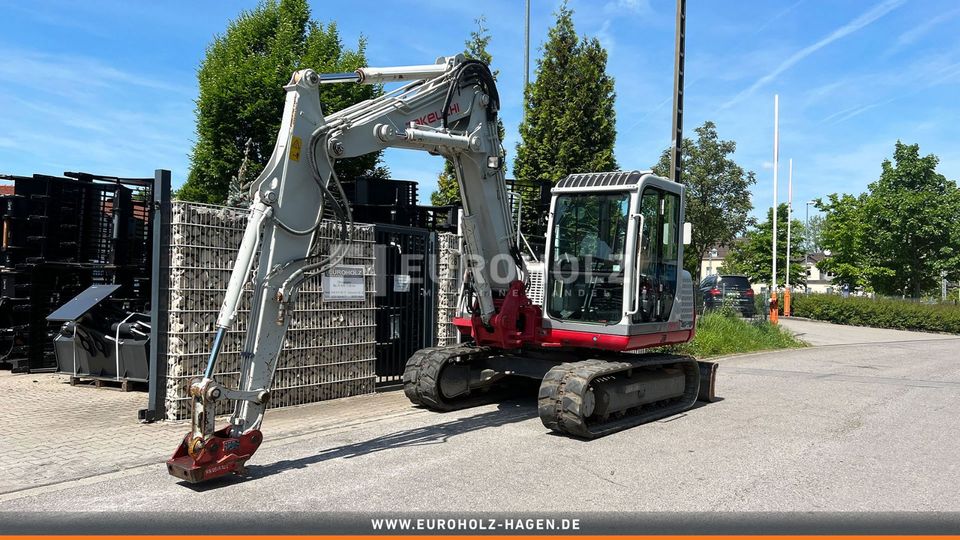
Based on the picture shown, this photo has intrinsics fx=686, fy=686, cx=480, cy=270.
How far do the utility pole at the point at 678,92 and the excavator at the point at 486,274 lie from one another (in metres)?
5.61

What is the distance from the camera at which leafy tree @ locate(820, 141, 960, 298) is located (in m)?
32.2

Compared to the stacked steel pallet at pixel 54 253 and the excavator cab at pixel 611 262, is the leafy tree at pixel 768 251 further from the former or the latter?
the stacked steel pallet at pixel 54 253

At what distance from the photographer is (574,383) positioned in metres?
6.93

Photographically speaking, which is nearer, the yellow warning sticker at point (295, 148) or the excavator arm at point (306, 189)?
the excavator arm at point (306, 189)

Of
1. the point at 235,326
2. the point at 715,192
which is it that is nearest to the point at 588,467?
the point at 235,326

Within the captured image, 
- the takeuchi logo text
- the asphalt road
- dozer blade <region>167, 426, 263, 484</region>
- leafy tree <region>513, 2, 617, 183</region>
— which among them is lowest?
the asphalt road

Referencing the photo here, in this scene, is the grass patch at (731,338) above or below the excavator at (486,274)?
below

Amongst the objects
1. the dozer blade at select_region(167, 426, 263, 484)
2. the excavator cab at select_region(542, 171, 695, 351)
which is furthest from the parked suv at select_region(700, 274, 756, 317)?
the dozer blade at select_region(167, 426, 263, 484)

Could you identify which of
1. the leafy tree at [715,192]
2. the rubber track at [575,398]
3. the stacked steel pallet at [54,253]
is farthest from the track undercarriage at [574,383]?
the leafy tree at [715,192]

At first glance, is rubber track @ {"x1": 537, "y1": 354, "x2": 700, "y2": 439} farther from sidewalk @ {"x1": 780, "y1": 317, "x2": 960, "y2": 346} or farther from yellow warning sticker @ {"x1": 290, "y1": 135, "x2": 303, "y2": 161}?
sidewalk @ {"x1": 780, "y1": 317, "x2": 960, "y2": 346}

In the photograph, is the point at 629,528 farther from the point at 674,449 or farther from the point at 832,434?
the point at 832,434

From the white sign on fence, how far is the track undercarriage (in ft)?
4.41

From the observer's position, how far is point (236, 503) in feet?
15.9

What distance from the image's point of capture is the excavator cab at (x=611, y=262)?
771 centimetres
